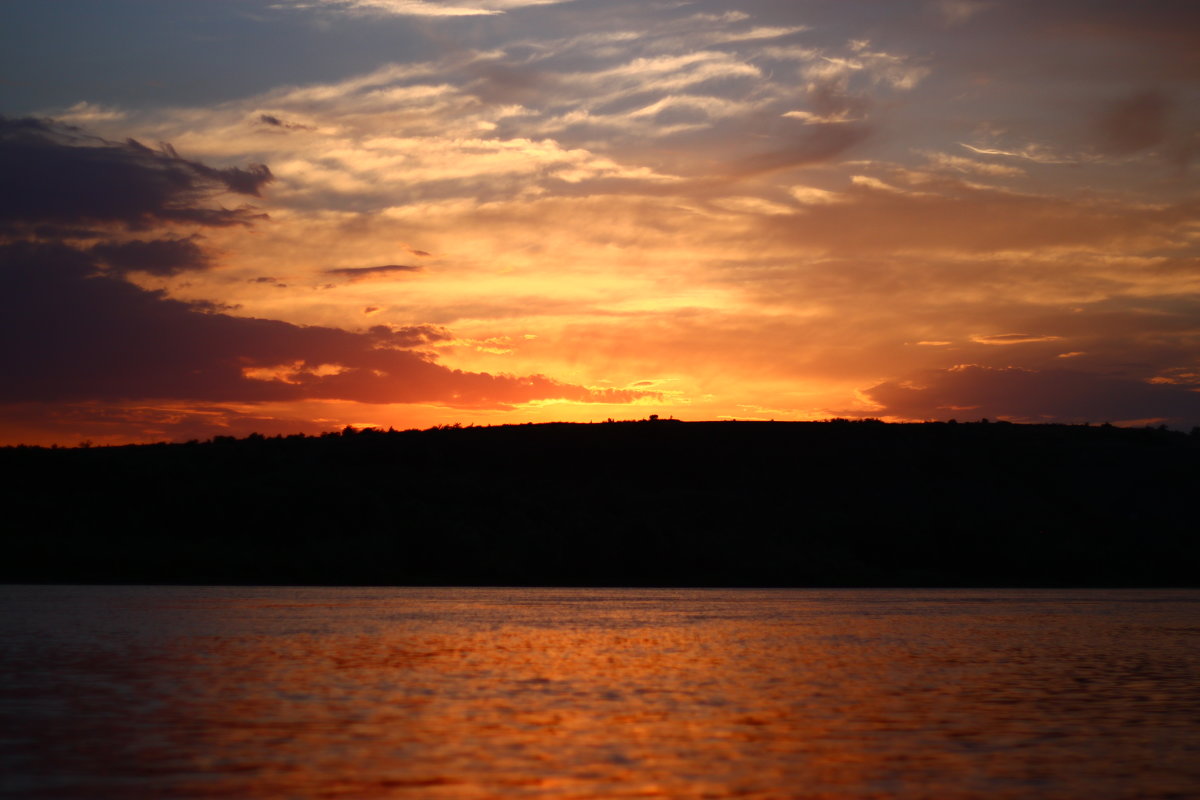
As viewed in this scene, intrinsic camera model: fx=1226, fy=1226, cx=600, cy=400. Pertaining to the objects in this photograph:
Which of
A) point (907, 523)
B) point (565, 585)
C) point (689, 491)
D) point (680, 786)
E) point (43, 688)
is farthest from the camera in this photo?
point (689, 491)

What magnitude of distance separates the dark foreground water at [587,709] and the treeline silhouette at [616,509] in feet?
131

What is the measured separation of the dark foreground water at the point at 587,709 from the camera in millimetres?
12750

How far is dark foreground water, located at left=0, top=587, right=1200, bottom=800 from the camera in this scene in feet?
41.8

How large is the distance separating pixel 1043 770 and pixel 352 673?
1294 centimetres

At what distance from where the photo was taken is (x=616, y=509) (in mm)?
90000

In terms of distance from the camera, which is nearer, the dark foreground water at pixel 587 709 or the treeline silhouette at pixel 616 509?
the dark foreground water at pixel 587 709

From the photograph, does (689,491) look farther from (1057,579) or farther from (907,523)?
(1057,579)

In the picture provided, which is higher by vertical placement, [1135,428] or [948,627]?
[1135,428]

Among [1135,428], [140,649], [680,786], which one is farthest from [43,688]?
[1135,428]

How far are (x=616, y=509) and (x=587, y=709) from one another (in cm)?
7211

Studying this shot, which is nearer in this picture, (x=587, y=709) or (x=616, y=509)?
(x=587, y=709)

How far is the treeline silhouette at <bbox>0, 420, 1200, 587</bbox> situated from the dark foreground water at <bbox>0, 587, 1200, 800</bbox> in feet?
131

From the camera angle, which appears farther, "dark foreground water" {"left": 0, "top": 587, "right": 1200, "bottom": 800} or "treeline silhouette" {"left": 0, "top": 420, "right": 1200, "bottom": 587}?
"treeline silhouette" {"left": 0, "top": 420, "right": 1200, "bottom": 587}

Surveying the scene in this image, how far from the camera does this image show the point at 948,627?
123ft
